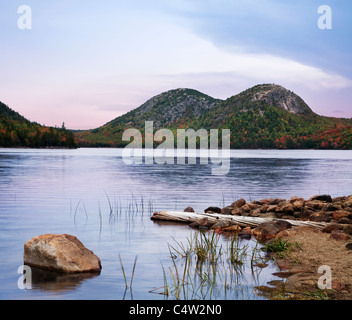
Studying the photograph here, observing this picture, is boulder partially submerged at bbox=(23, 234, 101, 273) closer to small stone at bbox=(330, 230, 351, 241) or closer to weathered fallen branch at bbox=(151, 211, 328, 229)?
weathered fallen branch at bbox=(151, 211, 328, 229)

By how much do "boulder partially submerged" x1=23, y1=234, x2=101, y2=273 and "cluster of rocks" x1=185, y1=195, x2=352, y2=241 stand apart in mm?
5649

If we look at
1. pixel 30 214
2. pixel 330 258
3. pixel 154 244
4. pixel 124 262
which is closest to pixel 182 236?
pixel 154 244

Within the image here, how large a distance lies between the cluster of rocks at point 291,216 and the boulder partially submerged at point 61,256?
565 cm

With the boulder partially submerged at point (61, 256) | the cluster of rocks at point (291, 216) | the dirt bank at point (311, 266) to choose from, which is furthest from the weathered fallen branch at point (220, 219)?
the boulder partially submerged at point (61, 256)

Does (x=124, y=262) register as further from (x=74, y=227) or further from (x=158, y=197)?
(x=158, y=197)

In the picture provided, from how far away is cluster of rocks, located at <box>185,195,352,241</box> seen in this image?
1766cm

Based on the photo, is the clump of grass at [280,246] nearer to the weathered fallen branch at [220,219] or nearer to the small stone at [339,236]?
the small stone at [339,236]

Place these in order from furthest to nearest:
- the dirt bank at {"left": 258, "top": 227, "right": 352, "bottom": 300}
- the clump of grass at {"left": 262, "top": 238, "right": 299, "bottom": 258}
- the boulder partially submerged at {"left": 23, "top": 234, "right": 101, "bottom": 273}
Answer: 1. the clump of grass at {"left": 262, "top": 238, "right": 299, "bottom": 258}
2. the boulder partially submerged at {"left": 23, "top": 234, "right": 101, "bottom": 273}
3. the dirt bank at {"left": 258, "top": 227, "right": 352, "bottom": 300}

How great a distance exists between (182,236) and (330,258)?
21.6 feet

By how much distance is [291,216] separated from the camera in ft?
69.5

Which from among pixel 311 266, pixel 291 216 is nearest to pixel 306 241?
pixel 311 266

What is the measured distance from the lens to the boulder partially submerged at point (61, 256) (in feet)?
42.3

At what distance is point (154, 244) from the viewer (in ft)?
57.1

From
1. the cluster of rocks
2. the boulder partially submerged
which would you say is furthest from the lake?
the cluster of rocks
